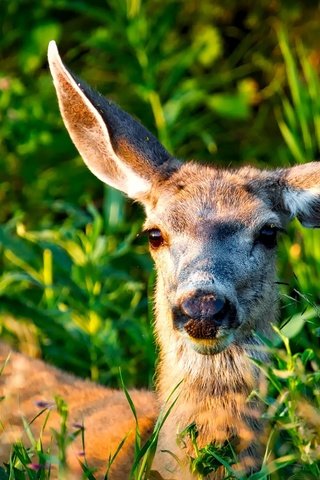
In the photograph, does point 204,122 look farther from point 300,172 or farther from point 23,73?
point 300,172

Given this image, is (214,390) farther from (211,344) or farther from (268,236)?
(268,236)

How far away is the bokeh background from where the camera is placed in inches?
237

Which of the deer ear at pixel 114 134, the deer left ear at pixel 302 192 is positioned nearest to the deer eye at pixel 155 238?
the deer ear at pixel 114 134

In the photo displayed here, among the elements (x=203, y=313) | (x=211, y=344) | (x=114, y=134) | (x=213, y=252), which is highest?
(x=114, y=134)

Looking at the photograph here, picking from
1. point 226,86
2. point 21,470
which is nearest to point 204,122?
point 226,86

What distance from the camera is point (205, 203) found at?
4.65 meters

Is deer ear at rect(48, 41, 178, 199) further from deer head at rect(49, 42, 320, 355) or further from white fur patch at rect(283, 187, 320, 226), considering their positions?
white fur patch at rect(283, 187, 320, 226)

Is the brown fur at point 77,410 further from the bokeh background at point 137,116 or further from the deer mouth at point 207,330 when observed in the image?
the deer mouth at point 207,330

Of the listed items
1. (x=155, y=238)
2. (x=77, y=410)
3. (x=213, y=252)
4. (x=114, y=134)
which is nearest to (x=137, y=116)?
(x=114, y=134)

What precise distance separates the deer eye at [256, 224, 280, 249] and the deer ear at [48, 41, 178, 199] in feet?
1.86

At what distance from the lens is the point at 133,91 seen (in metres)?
8.18

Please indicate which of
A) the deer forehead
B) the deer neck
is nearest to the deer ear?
the deer forehead

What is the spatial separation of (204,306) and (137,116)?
13.3 feet

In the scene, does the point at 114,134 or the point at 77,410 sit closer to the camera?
the point at 114,134
